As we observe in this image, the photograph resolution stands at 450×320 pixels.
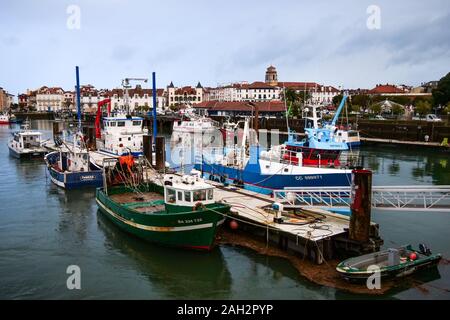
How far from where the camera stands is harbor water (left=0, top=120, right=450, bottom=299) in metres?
15.7

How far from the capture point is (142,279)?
17.0 m

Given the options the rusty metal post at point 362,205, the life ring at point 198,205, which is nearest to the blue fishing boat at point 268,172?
the rusty metal post at point 362,205

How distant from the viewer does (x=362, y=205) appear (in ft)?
55.7

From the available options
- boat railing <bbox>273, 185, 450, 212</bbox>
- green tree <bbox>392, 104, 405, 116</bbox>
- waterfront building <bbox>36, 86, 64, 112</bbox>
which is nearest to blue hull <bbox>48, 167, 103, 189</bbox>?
boat railing <bbox>273, 185, 450, 212</bbox>

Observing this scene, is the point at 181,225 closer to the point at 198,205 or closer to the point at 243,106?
the point at 198,205

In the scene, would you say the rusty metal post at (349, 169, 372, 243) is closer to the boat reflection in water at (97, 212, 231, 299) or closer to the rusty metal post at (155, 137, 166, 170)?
the boat reflection in water at (97, 212, 231, 299)

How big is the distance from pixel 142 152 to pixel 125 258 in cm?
2260

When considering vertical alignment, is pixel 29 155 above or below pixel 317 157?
below

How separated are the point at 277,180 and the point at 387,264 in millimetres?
10835

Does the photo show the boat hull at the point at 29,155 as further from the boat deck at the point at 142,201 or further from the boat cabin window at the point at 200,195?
the boat cabin window at the point at 200,195

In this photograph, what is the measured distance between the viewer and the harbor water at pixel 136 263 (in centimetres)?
1567
